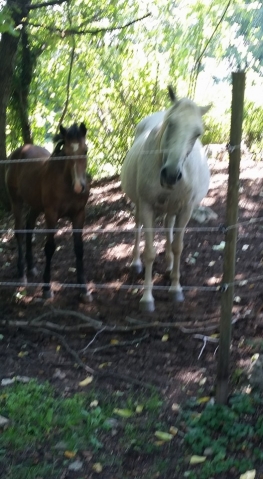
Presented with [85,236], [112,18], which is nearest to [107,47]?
[112,18]

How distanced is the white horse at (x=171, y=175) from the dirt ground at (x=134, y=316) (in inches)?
13.4

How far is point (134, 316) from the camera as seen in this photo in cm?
501

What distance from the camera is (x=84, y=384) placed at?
3.79m

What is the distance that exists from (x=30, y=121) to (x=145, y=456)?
26.9 feet

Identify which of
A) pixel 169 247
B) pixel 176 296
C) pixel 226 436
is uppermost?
pixel 169 247

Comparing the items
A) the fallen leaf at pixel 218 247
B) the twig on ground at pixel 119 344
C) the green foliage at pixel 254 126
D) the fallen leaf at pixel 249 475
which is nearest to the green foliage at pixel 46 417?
the twig on ground at pixel 119 344

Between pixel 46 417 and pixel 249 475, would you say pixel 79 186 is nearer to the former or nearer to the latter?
pixel 46 417

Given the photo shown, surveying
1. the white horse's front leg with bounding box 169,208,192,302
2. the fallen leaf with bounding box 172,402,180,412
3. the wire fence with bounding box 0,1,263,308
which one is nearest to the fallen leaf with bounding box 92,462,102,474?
the fallen leaf with bounding box 172,402,180,412

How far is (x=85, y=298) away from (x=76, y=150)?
1.53m

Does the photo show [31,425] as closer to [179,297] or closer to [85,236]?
[179,297]

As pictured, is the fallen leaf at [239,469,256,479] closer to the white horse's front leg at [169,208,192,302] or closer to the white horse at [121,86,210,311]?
the white horse at [121,86,210,311]

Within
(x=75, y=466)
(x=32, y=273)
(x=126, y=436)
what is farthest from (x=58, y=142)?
(x=75, y=466)

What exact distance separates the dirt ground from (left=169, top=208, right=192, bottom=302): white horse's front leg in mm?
99

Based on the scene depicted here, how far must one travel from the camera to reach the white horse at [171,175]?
402 cm
